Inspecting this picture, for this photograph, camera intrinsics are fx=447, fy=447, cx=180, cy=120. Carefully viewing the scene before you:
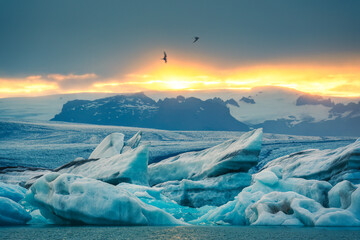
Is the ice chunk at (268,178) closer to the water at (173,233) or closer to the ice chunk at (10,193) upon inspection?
the water at (173,233)

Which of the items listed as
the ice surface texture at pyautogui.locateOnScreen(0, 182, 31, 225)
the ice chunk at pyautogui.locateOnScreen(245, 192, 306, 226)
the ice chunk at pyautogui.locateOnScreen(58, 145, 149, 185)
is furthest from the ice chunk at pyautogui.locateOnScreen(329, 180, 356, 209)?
the ice surface texture at pyautogui.locateOnScreen(0, 182, 31, 225)

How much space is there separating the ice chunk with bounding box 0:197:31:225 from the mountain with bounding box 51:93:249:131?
71749 mm

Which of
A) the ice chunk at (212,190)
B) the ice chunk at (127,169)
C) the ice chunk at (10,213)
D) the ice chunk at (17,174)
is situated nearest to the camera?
the ice chunk at (10,213)

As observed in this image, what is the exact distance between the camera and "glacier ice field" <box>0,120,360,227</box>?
34.2ft

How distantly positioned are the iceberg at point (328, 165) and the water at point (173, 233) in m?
3.96

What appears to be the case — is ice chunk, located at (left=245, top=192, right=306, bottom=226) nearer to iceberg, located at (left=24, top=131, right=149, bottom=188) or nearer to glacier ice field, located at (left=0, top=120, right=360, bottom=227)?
glacier ice field, located at (left=0, top=120, right=360, bottom=227)

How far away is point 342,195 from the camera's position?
1114cm

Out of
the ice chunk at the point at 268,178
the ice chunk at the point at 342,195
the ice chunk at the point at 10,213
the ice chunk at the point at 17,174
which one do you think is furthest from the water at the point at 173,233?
the ice chunk at the point at 17,174

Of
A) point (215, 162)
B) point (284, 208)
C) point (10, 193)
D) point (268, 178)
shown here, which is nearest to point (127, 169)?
point (215, 162)

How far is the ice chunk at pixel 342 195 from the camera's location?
1100cm

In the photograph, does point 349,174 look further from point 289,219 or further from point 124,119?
point 124,119

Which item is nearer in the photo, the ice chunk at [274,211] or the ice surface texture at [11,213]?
the ice surface texture at [11,213]

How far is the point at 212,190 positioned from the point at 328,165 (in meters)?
3.75

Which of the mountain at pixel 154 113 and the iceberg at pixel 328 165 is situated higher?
the iceberg at pixel 328 165
